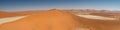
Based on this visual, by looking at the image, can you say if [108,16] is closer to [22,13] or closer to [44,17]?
[44,17]

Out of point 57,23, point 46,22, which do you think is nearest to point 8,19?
point 46,22

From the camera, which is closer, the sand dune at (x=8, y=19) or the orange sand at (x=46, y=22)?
the orange sand at (x=46, y=22)

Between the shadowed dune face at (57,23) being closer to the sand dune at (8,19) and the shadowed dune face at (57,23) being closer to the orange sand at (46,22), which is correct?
the orange sand at (46,22)

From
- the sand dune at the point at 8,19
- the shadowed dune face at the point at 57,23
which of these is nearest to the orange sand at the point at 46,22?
the shadowed dune face at the point at 57,23

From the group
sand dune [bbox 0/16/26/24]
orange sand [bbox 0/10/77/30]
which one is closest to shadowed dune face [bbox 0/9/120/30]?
orange sand [bbox 0/10/77/30]

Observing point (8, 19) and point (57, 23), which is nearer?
point (57, 23)

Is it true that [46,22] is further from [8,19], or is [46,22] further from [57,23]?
[8,19]

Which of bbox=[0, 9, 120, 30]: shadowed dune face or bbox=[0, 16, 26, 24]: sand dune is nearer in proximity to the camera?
bbox=[0, 9, 120, 30]: shadowed dune face

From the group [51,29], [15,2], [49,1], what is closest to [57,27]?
[51,29]

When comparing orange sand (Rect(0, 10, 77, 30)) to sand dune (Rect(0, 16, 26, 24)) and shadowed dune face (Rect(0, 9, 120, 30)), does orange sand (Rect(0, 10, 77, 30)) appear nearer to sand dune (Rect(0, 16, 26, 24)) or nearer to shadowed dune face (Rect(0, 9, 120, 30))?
shadowed dune face (Rect(0, 9, 120, 30))
